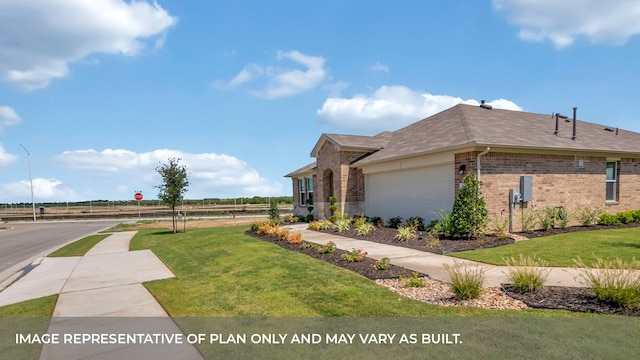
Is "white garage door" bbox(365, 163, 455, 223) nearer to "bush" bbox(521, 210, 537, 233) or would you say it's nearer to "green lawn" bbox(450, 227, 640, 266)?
"bush" bbox(521, 210, 537, 233)

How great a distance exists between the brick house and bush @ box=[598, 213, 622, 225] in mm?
687

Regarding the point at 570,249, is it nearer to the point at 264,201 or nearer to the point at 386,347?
the point at 386,347

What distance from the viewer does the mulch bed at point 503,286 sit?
5148mm

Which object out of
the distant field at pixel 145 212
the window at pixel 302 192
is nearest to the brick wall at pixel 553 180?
the window at pixel 302 192

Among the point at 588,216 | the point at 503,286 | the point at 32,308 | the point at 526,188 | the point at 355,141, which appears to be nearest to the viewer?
the point at 503,286

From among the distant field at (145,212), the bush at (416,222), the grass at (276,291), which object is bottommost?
the distant field at (145,212)

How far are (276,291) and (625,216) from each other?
52.7 ft

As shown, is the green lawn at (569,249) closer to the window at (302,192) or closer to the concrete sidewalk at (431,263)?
the concrete sidewalk at (431,263)

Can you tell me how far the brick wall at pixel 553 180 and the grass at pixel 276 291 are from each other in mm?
7417

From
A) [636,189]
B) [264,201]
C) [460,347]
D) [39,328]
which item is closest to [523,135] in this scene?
[636,189]

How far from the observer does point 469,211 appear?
11.5 m

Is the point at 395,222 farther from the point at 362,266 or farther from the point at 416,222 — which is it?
the point at 362,266

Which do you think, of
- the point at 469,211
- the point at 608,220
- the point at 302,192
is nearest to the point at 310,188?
the point at 302,192

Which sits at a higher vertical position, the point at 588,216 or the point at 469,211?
the point at 469,211
